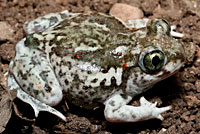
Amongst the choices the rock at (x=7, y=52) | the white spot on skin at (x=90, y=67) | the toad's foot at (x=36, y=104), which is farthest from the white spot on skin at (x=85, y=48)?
the rock at (x=7, y=52)

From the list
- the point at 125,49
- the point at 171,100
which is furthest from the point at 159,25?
the point at 171,100

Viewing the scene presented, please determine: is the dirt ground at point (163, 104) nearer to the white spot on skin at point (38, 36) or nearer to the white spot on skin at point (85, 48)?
the white spot on skin at point (38, 36)

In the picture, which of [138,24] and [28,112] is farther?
[138,24]

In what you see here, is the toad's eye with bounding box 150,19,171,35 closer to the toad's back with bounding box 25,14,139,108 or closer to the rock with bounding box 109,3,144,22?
the toad's back with bounding box 25,14,139,108

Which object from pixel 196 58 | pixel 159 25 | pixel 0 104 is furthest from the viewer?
pixel 196 58

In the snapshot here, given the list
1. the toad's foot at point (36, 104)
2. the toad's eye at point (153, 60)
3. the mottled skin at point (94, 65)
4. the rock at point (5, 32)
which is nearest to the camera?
the toad's eye at point (153, 60)

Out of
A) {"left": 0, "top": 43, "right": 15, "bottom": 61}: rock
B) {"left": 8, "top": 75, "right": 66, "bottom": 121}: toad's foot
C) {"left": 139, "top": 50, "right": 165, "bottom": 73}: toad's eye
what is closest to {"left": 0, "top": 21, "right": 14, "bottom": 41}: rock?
{"left": 0, "top": 43, "right": 15, "bottom": 61}: rock

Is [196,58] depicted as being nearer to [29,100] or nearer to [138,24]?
[138,24]
